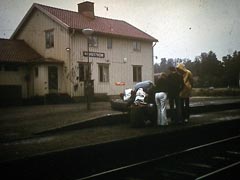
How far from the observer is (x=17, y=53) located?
877 inches

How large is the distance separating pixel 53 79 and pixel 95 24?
5363 mm

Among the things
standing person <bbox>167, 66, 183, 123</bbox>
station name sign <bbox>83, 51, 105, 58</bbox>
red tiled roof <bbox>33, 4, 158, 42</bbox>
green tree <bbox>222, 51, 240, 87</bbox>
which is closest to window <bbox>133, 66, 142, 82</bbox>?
red tiled roof <bbox>33, 4, 158, 42</bbox>

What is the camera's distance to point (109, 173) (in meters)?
5.79

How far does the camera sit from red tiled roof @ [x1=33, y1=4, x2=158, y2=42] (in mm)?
23141

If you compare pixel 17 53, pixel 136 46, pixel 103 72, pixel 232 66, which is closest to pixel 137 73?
pixel 136 46

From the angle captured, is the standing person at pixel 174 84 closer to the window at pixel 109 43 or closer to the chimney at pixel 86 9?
the window at pixel 109 43

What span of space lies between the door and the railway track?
51.1 ft

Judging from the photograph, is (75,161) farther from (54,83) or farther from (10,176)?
(54,83)

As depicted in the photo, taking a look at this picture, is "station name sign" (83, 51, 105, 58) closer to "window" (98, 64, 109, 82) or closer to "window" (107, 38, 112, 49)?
"window" (98, 64, 109, 82)

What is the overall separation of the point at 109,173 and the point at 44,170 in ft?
4.93

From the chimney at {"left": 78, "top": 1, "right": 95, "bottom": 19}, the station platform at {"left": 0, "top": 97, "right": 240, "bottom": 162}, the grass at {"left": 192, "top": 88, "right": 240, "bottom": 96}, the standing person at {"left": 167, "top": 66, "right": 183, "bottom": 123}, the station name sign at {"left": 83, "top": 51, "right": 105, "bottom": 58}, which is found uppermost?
the chimney at {"left": 78, "top": 1, "right": 95, "bottom": 19}

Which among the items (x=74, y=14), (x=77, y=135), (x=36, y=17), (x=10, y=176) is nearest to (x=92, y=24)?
(x=74, y=14)

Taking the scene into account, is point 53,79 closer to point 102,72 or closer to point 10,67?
point 10,67

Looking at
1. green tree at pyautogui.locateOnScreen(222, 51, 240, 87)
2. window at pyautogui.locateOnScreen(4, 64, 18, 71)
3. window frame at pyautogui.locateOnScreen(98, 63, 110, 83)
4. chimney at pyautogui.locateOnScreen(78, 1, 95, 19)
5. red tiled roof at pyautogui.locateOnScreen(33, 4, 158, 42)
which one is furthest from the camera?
chimney at pyautogui.locateOnScreen(78, 1, 95, 19)
